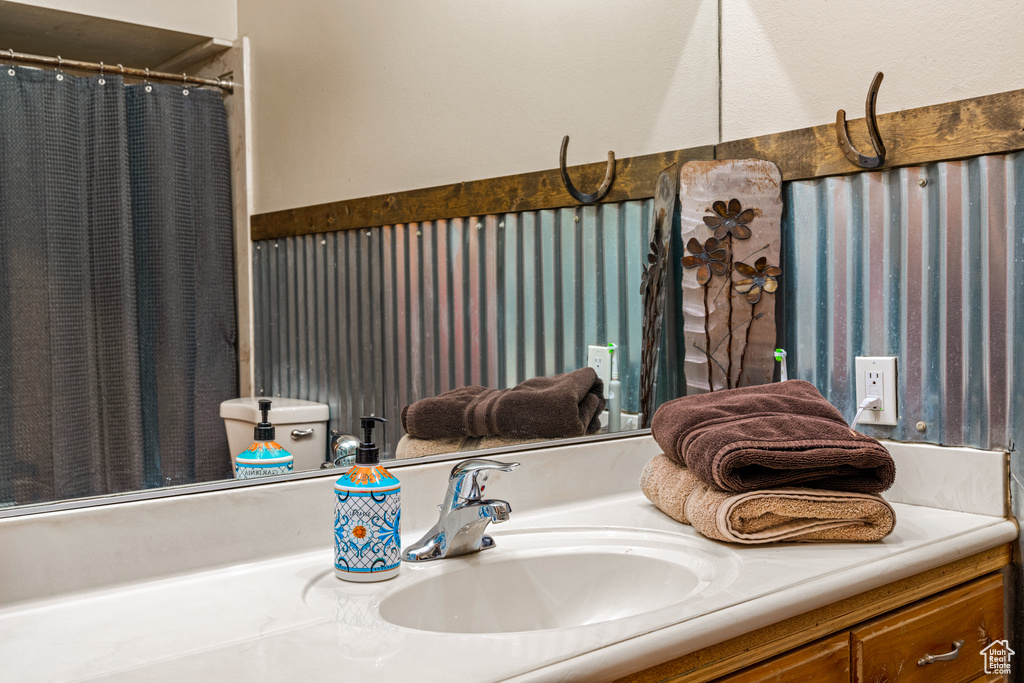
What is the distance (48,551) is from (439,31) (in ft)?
3.17

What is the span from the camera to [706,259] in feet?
5.49

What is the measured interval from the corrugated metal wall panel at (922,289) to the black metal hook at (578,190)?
1.15 ft

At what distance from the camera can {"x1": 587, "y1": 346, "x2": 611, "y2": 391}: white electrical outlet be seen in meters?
1.60

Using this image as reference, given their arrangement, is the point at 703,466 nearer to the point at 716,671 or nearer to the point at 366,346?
the point at 716,671

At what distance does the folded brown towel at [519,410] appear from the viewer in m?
1.32

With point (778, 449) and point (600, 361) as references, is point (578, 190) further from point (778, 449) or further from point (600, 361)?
point (778, 449)

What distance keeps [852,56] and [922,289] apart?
17.8 inches

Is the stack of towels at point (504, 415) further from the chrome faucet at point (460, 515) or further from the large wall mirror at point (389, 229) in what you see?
the chrome faucet at point (460, 515)

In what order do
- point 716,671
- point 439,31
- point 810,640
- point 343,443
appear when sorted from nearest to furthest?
point 716,671 < point 810,640 < point 343,443 < point 439,31

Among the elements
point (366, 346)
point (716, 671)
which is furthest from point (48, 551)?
point (716, 671)

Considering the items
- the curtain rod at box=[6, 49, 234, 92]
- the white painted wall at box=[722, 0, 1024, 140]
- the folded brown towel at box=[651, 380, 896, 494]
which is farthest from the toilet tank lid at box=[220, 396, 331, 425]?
the white painted wall at box=[722, 0, 1024, 140]

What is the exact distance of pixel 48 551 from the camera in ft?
3.14

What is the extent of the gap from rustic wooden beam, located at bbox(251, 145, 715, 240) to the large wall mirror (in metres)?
0.01

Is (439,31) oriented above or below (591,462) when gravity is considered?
above
